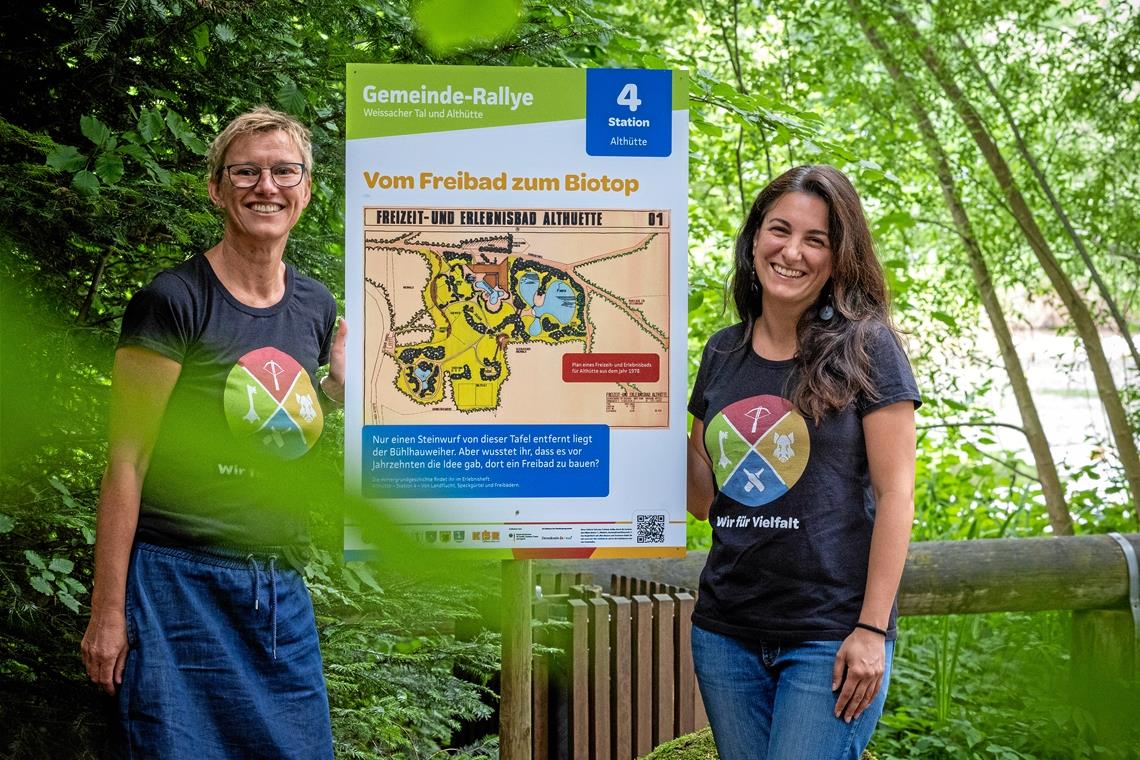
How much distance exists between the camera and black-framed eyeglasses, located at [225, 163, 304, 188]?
210 cm

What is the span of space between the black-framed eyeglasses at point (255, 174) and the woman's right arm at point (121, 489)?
0.38 metres

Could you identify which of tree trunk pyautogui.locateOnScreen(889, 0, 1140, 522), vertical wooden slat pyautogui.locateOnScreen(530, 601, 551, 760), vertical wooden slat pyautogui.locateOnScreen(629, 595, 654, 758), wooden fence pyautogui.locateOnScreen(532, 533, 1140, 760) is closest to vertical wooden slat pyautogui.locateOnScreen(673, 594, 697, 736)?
wooden fence pyautogui.locateOnScreen(532, 533, 1140, 760)

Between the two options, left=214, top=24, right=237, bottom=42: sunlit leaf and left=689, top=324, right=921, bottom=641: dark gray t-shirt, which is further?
left=214, top=24, right=237, bottom=42: sunlit leaf

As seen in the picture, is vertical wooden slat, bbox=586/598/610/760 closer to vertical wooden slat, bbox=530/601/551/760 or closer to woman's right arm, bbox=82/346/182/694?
vertical wooden slat, bbox=530/601/551/760

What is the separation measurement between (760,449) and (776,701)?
0.48m

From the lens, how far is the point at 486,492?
7.68 feet

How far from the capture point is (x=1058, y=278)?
6.00 metres

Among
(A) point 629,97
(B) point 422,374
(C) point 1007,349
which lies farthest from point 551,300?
(C) point 1007,349

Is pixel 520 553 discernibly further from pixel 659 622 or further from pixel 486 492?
pixel 659 622

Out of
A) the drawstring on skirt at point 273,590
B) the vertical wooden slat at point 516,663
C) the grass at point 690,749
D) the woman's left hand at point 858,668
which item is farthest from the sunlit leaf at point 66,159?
the grass at point 690,749

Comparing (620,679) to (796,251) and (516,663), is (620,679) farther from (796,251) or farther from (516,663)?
(796,251)

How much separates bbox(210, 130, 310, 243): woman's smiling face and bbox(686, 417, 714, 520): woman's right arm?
3.23 ft

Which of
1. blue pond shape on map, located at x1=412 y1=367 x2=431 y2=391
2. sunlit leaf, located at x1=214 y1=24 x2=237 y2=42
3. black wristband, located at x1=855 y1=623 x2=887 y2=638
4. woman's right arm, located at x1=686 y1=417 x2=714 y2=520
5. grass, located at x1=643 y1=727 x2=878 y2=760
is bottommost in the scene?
grass, located at x1=643 y1=727 x2=878 y2=760
